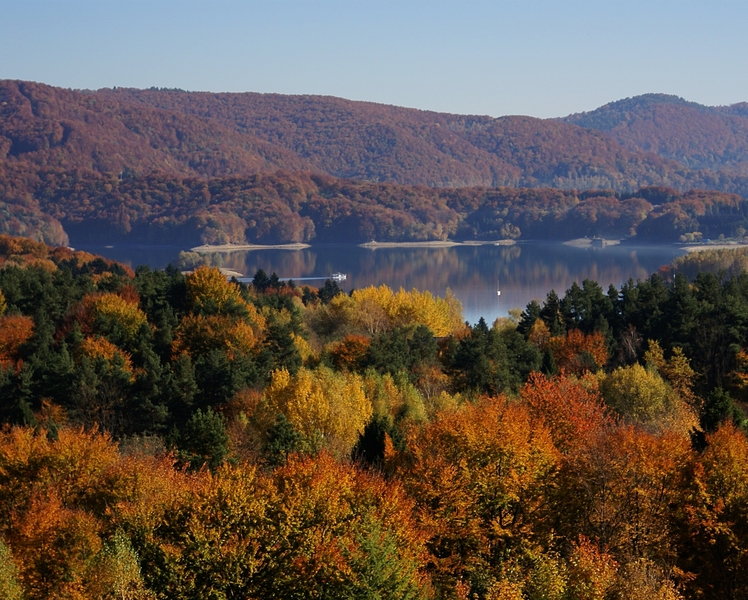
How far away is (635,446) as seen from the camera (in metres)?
16.9

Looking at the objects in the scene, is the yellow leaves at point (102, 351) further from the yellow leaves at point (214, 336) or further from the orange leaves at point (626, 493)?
the orange leaves at point (626, 493)

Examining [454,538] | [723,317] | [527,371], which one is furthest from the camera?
[723,317]

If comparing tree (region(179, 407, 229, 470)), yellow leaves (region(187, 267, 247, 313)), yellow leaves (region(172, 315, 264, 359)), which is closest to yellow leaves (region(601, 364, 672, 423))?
yellow leaves (region(172, 315, 264, 359))

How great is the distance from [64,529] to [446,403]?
48.2 feet

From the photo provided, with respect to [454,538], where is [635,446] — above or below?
above

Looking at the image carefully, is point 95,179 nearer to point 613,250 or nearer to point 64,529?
point 613,250

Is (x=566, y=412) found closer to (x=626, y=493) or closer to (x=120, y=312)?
(x=626, y=493)

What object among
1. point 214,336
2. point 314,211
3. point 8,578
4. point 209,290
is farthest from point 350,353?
point 314,211

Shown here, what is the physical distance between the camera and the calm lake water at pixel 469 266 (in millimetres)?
82938

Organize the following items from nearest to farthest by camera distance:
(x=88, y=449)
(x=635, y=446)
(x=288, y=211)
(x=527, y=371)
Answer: (x=635, y=446) < (x=88, y=449) < (x=527, y=371) < (x=288, y=211)

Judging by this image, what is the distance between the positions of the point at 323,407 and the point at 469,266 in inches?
3495

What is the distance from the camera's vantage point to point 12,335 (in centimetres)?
3406

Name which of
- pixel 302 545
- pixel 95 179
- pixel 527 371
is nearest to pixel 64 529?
pixel 302 545

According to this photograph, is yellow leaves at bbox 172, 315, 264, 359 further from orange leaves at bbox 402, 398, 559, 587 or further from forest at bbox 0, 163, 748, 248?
forest at bbox 0, 163, 748, 248
